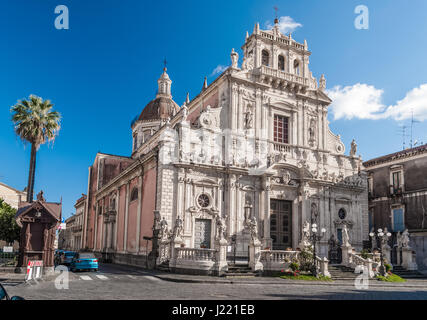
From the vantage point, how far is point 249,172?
92.3 ft

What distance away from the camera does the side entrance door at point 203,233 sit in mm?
25969

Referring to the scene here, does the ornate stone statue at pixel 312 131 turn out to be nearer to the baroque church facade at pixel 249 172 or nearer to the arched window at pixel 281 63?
the baroque church facade at pixel 249 172

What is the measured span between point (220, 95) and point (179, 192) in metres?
8.09

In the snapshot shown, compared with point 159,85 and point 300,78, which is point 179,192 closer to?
point 300,78

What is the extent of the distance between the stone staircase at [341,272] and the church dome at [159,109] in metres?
30.8

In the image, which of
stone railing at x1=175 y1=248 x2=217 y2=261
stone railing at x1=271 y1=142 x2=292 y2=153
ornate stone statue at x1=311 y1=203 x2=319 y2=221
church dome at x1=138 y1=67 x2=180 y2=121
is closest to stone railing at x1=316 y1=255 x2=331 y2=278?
stone railing at x1=175 y1=248 x2=217 y2=261

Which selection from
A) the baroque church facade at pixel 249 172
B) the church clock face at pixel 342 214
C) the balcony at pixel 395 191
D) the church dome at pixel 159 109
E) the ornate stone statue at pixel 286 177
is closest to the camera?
the baroque church facade at pixel 249 172

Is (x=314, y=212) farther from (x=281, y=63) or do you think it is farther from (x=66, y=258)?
(x=66, y=258)

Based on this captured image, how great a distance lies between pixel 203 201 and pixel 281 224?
259 inches

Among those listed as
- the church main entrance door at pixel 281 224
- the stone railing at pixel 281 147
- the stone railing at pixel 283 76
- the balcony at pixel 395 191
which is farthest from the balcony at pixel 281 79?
the balcony at pixel 395 191

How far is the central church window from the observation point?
30359 millimetres

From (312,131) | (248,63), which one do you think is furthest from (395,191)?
(248,63)
